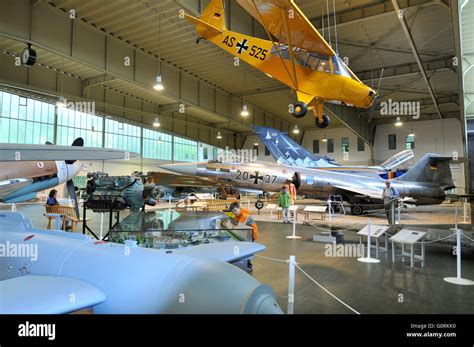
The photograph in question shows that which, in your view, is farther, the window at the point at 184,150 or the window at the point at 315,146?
the window at the point at 315,146

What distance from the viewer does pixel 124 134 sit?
22.9m

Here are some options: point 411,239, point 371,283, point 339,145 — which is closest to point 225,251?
point 371,283

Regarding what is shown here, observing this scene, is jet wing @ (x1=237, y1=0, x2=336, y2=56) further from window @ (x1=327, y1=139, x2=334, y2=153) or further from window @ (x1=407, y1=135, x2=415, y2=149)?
window @ (x1=327, y1=139, x2=334, y2=153)

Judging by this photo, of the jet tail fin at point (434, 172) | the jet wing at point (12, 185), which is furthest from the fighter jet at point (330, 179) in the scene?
the jet wing at point (12, 185)

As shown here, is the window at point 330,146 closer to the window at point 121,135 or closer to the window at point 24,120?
the window at point 121,135

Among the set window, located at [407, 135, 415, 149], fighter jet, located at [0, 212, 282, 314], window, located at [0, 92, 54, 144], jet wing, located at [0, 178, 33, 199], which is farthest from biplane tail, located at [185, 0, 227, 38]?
window, located at [407, 135, 415, 149]

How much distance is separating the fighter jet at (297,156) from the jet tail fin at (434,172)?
2542mm

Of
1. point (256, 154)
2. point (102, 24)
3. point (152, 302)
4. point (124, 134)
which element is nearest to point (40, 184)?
point (102, 24)

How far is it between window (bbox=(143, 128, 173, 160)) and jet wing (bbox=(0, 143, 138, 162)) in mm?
22816

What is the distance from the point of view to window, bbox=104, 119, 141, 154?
21.9 metres

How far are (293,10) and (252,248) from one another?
17.4 feet

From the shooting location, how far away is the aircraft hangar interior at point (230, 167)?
8.08ft

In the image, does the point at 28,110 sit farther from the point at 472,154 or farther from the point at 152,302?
the point at 472,154

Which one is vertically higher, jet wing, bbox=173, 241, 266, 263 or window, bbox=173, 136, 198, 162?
window, bbox=173, 136, 198, 162
